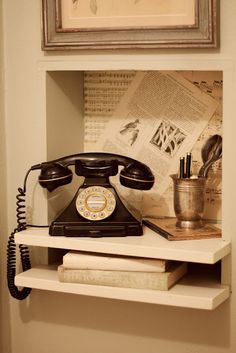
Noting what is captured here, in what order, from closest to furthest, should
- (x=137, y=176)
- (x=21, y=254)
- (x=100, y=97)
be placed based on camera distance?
1. (x=137, y=176)
2. (x=21, y=254)
3. (x=100, y=97)

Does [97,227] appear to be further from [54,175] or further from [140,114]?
[140,114]

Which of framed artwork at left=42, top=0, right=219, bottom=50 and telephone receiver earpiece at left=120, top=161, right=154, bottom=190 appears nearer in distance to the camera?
framed artwork at left=42, top=0, right=219, bottom=50

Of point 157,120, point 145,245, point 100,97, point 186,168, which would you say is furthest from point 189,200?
point 100,97

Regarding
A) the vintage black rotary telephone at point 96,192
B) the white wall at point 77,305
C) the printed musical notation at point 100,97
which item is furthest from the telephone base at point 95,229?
the printed musical notation at point 100,97

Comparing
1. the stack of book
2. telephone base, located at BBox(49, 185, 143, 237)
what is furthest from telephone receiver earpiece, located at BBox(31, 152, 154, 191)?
the stack of book

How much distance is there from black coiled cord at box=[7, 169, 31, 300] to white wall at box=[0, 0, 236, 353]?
5 cm

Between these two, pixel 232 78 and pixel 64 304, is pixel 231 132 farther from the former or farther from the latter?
pixel 64 304

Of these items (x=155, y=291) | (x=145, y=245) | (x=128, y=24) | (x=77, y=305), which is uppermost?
(x=128, y=24)

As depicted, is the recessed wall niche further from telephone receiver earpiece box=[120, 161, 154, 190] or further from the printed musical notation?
telephone receiver earpiece box=[120, 161, 154, 190]

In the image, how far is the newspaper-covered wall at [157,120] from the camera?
6.88 feet

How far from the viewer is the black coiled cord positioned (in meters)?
2.06

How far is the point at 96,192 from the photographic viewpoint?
1.99 m

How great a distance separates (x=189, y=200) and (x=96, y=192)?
0.88 feet

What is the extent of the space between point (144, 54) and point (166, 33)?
0.09 metres
